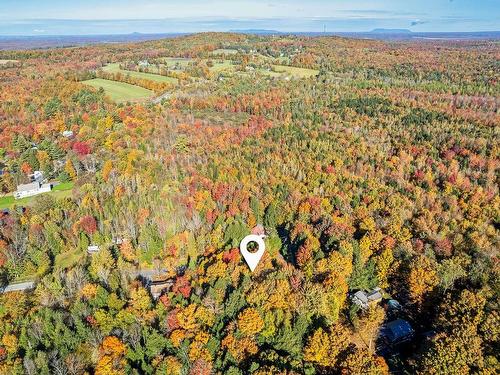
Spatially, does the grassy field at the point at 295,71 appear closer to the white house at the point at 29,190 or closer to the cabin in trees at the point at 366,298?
the white house at the point at 29,190

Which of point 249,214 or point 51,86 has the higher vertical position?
point 51,86

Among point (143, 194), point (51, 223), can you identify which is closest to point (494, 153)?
point (143, 194)

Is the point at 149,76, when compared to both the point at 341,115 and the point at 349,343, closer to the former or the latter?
the point at 341,115

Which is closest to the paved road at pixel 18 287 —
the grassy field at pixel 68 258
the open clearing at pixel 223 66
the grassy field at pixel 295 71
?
the grassy field at pixel 68 258

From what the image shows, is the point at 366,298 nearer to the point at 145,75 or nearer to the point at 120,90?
the point at 120,90

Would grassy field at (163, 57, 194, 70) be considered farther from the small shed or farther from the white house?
the small shed

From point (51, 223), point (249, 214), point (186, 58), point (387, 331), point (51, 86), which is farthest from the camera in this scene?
point (186, 58)
